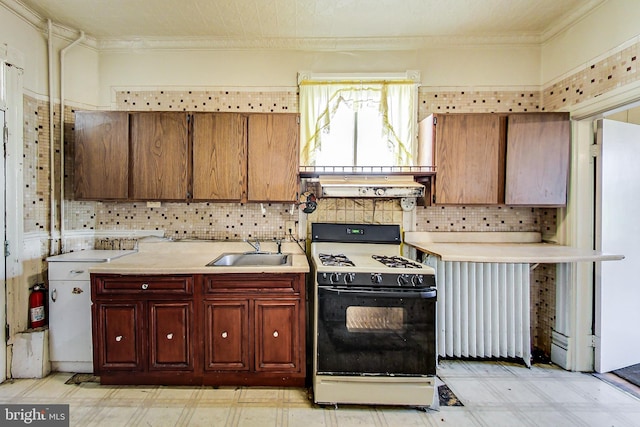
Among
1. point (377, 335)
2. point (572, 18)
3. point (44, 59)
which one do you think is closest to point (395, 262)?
point (377, 335)

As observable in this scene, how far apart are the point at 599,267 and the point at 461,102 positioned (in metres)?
1.75

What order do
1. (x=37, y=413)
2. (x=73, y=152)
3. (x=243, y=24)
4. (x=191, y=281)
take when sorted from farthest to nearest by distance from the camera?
(x=73, y=152) → (x=243, y=24) → (x=191, y=281) → (x=37, y=413)

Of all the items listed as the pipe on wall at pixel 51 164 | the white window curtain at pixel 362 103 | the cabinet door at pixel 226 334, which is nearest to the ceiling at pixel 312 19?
the pipe on wall at pixel 51 164

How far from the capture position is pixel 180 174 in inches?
95.0

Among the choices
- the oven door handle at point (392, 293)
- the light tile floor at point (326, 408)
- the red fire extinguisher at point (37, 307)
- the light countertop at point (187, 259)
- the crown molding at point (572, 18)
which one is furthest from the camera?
the red fire extinguisher at point (37, 307)

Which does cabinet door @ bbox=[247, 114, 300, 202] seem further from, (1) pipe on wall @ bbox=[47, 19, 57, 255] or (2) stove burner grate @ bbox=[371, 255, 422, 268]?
(1) pipe on wall @ bbox=[47, 19, 57, 255]

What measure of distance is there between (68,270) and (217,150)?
1471 millimetres

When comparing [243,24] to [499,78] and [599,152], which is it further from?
[599,152]

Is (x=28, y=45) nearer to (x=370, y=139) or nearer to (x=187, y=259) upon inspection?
(x=187, y=259)

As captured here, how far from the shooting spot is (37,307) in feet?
7.50

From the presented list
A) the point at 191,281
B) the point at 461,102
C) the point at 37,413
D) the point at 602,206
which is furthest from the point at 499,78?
the point at 37,413

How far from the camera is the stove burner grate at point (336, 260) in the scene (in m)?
2.11

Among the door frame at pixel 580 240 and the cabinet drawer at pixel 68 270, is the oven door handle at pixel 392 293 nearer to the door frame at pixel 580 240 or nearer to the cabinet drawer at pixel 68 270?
the door frame at pixel 580 240

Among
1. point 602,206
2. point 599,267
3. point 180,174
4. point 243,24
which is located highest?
point 243,24
